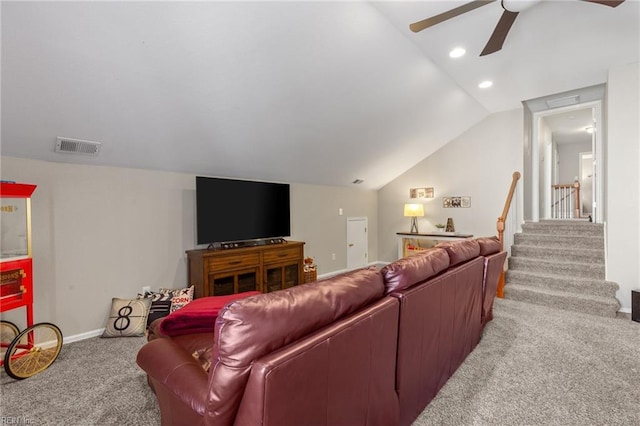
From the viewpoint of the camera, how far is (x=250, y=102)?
3.07 metres

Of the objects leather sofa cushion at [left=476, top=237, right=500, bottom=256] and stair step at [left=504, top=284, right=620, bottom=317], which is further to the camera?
stair step at [left=504, top=284, right=620, bottom=317]

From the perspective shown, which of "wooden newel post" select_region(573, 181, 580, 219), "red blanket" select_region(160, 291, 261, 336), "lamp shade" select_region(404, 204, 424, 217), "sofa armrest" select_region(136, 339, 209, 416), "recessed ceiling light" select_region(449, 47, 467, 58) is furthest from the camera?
"wooden newel post" select_region(573, 181, 580, 219)

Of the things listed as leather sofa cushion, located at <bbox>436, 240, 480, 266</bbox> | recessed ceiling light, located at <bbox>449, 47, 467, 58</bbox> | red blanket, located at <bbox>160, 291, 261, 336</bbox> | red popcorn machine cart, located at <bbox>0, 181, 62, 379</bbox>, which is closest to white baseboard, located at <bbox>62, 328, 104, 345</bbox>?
red popcorn machine cart, located at <bbox>0, 181, 62, 379</bbox>

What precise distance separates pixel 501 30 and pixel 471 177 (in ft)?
11.9

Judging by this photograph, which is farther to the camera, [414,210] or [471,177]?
[414,210]

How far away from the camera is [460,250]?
2.34 meters

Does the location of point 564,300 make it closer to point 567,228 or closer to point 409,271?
point 567,228

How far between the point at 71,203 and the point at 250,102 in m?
1.98

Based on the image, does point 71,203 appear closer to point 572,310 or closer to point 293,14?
point 293,14

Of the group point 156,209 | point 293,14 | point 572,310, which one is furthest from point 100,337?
point 572,310

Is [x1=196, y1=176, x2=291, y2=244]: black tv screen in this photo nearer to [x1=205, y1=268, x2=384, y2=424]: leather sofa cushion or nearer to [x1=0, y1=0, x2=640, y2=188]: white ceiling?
[x1=0, y1=0, x2=640, y2=188]: white ceiling

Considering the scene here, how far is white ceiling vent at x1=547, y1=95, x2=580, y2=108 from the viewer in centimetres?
480

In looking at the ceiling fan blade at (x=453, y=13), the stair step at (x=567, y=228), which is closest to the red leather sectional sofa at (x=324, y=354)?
the ceiling fan blade at (x=453, y=13)

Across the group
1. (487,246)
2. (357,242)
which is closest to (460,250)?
(487,246)
